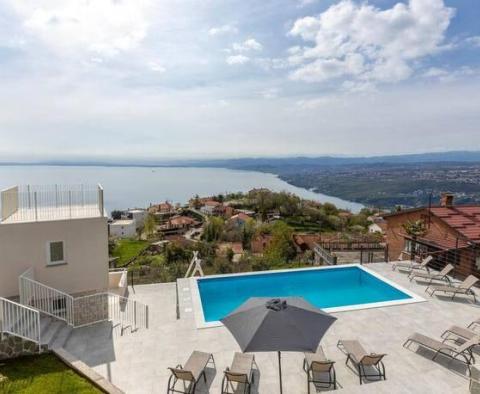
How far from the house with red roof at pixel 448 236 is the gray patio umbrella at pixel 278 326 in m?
10.8

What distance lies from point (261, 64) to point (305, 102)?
659cm

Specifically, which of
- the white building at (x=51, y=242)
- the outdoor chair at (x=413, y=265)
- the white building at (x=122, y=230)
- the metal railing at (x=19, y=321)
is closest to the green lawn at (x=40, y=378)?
the metal railing at (x=19, y=321)

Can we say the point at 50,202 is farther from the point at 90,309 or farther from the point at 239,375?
the point at 239,375

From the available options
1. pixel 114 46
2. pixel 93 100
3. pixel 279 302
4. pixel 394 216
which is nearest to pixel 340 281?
pixel 394 216

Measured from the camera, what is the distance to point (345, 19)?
12797 millimetres

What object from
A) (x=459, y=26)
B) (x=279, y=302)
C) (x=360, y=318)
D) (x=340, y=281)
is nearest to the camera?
(x=279, y=302)

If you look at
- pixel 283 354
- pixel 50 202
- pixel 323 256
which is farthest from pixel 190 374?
pixel 323 256

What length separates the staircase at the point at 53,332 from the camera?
741 cm

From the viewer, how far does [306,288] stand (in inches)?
519

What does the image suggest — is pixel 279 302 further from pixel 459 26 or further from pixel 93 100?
pixel 93 100

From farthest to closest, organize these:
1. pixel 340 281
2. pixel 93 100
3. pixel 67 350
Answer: pixel 93 100 < pixel 340 281 < pixel 67 350

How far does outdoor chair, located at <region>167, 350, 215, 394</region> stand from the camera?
5980mm

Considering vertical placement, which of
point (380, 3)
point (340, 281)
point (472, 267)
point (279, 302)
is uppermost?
point (380, 3)

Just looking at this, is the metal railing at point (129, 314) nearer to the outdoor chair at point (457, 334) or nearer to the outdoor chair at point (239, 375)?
the outdoor chair at point (239, 375)
